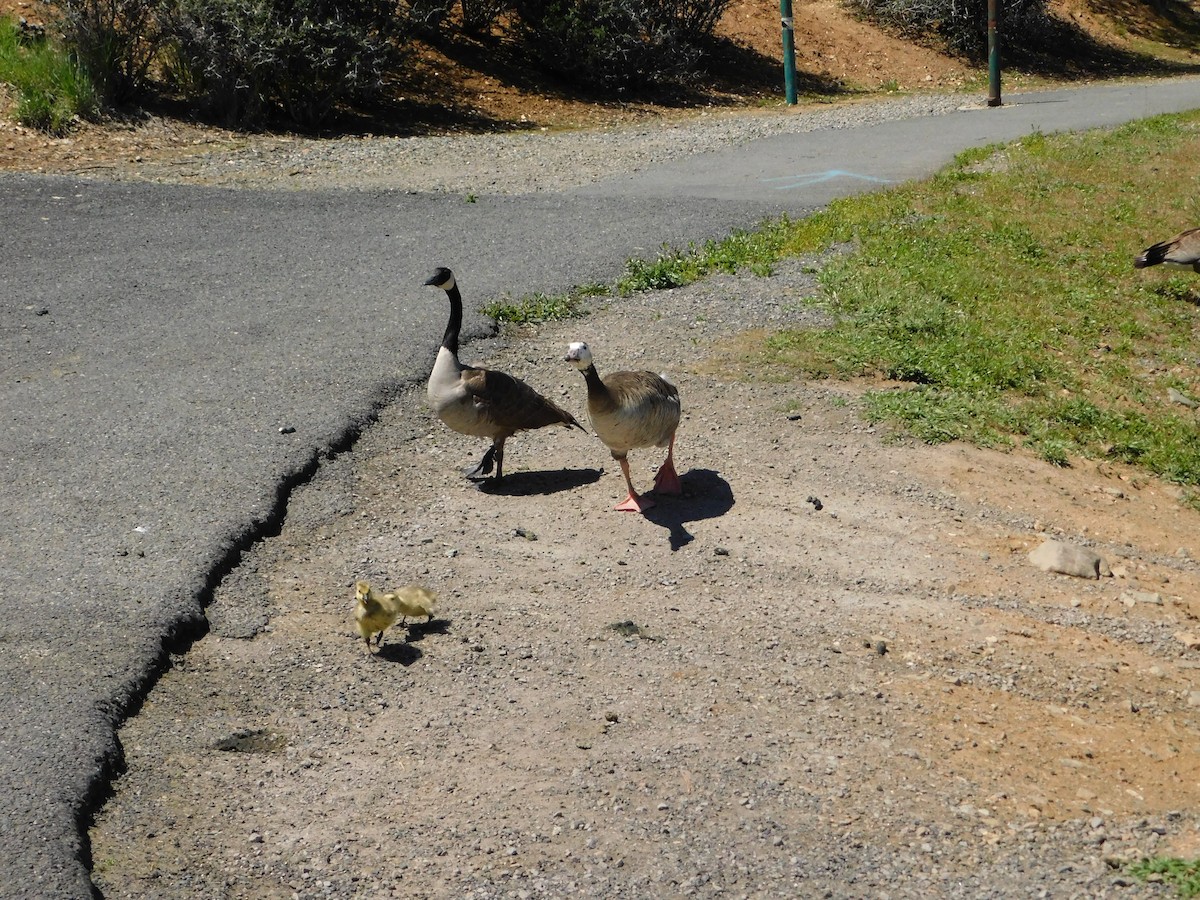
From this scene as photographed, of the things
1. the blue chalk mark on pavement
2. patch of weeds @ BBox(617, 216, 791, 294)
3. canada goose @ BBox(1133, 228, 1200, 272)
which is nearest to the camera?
patch of weeds @ BBox(617, 216, 791, 294)

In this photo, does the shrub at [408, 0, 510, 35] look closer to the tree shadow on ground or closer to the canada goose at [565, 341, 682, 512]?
the tree shadow on ground

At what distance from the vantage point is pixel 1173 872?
425 cm

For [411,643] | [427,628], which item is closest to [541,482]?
[427,628]

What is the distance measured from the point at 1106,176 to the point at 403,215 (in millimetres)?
8203

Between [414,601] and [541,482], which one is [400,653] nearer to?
[414,601]

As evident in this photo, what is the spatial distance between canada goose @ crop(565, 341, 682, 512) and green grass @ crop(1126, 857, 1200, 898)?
3325 mm

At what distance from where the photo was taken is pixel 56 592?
19.3ft

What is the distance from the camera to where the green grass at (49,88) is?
608 inches

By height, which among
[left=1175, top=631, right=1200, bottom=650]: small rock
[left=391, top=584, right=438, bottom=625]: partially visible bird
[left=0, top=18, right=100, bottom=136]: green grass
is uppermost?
[left=0, top=18, right=100, bottom=136]: green grass

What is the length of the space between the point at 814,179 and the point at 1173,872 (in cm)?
1171

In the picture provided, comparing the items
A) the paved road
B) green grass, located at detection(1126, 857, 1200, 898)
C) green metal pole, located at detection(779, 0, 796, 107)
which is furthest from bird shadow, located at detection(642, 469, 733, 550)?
green metal pole, located at detection(779, 0, 796, 107)

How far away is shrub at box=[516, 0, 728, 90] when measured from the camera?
2105 centimetres

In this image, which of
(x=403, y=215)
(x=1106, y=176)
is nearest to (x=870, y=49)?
(x=1106, y=176)

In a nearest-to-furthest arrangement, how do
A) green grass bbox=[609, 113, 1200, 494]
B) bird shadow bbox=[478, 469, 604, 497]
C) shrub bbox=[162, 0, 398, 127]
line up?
bird shadow bbox=[478, 469, 604, 497] < green grass bbox=[609, 113, 1200, 494] < shrub bbox=[162, 0, 398, 127]
